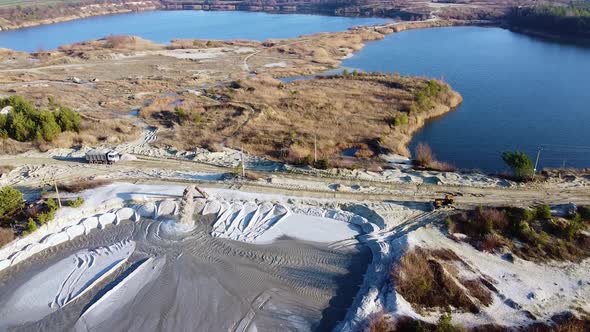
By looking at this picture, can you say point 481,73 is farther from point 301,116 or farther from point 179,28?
point 179,28

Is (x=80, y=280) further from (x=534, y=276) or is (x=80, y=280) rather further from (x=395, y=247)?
(x=534, y=276)

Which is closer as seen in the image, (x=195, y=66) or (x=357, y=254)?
(x=357, y=254)

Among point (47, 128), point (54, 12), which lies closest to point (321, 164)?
point (47, 128)

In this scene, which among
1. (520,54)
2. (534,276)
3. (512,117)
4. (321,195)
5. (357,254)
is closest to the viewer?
(534,276)

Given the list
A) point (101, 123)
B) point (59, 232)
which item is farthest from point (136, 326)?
point (101, 123)

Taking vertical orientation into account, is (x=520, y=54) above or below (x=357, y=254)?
above

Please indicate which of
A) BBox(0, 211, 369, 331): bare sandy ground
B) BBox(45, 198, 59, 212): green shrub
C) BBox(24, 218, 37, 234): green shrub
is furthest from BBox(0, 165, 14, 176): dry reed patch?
BBox(0, 211, 369, 331): bare sandy ground

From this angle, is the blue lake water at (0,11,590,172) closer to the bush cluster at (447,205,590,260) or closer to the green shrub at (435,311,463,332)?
the bush cluster at (447,205,590,260)
